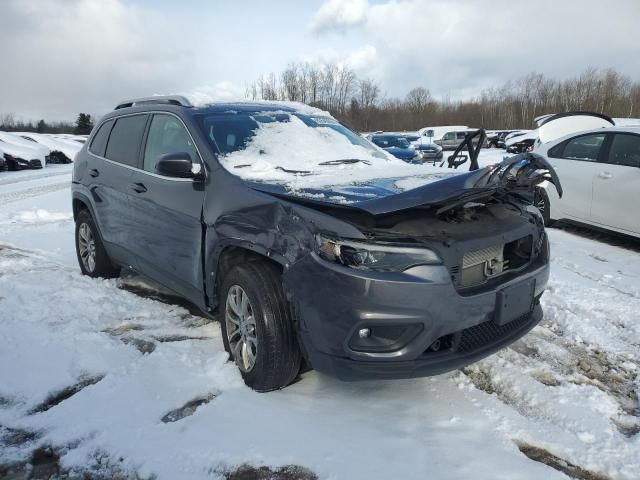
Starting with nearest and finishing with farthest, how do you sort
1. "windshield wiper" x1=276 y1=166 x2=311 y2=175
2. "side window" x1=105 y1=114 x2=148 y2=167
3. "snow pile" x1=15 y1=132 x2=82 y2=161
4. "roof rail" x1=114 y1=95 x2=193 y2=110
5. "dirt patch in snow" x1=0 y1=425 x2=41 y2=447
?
"dirt patch in snow" x1=0 y1=425 x2=41 y2=447 → "windshield wiper" x1=276 y1=166 x2=311 y2=175 → "roof rail" x1=114 y1=95 x2=193 y2=110 → "side window" x1=105 y1=114 x2=148 y2=167 → "snow pile" x1=15 y1=132 x2=82 y2=161

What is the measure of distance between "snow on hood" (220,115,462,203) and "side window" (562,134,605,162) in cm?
419

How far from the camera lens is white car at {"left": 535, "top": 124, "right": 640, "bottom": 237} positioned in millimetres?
6316

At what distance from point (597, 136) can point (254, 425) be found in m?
6.60

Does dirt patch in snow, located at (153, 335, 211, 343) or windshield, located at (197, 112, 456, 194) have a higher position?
windshield, located at (197, 112, 456, 194)

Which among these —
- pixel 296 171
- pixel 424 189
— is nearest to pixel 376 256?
pixel 424 189

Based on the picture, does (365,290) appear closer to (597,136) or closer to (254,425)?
(254,425)

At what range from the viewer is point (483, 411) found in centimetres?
273

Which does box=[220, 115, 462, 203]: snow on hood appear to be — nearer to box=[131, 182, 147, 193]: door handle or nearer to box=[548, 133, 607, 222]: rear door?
box=[131, 182, 147, 193]: door handle

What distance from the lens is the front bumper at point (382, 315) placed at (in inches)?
92.0

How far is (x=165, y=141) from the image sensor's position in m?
3.85

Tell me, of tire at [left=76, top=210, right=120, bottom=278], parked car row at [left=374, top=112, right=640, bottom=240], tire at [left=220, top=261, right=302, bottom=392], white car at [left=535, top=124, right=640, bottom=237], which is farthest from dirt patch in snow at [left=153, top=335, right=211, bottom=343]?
white car at [left=535, top=124, right=640, bottom=237]

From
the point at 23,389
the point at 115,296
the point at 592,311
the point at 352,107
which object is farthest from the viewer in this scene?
the point at 352,107

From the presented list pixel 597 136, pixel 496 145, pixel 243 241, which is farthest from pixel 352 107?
pixel 243 241

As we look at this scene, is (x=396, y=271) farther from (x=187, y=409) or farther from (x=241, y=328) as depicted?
(x=187, y=409)
